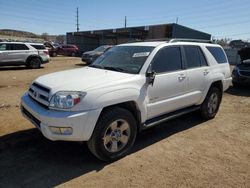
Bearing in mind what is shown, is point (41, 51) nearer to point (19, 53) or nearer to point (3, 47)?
point (19, 53)

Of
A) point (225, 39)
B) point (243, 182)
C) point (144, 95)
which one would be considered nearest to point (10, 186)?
point (144, 95)

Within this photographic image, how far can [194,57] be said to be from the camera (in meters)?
5.35

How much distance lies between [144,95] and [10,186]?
7.59 feet

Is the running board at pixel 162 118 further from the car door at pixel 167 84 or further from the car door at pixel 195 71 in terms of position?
the car door at pixel 195 71

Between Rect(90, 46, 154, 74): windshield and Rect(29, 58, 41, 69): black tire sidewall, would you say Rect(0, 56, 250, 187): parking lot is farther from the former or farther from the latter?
Rect(29, 58, 41, 69): black tire sidewall

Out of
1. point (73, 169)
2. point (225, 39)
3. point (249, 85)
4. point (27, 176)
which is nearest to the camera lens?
point (27, 176)

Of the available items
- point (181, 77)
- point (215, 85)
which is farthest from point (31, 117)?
point (215, 85)

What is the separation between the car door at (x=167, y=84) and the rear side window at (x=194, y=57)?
0.28 m

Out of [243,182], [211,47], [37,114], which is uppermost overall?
[211,47]

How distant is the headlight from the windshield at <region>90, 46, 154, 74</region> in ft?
3.78

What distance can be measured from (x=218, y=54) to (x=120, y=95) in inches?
141

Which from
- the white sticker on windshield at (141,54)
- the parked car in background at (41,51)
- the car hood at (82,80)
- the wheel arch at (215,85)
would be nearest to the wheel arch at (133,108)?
the car hood at (82,80)

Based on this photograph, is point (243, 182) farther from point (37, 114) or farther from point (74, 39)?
point (74, 39)

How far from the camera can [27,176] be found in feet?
11.2
